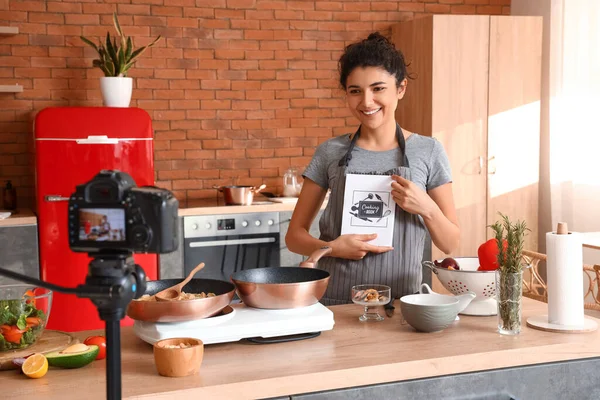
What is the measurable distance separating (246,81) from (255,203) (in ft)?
3.13

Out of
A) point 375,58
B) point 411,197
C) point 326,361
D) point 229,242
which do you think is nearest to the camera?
point 326,361

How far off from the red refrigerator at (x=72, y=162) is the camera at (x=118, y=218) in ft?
10.0

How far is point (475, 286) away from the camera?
Result: 2.27m

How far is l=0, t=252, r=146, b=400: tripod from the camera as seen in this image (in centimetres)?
119

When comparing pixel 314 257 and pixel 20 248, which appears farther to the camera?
pixel 20 248

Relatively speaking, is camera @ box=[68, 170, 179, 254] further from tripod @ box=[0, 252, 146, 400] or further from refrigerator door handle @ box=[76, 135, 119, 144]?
refrigerator door handle @ box=[76, 135, 119, 144]

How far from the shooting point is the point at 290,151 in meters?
5.42

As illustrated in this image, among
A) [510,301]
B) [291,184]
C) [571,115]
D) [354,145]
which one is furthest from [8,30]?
[571,115]

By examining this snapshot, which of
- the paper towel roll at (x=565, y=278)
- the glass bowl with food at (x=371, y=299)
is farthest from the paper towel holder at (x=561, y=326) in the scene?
the glass bowl with food at (x=371, y=299)

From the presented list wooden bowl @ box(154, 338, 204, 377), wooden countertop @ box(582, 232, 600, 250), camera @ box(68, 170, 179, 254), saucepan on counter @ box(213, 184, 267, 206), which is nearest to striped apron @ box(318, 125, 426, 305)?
wooden bowl @ box(154, 338, 204, 377)

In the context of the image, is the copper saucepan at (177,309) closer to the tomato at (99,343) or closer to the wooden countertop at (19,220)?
the tomato at (99,343)

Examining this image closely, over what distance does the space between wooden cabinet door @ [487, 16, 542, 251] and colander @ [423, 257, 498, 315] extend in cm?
312

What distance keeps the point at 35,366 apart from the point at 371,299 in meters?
0.96

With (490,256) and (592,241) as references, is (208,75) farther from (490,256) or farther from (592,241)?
(490,256)
